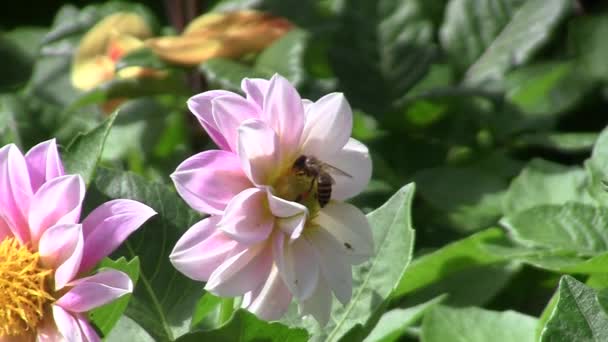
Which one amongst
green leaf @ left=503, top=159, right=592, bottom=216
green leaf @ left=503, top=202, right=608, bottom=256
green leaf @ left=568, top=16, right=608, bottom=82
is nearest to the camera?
green leaf @ left=503, top=202, right=608, bottom=256

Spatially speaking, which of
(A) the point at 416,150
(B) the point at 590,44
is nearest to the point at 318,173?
(A) the point at 416,150

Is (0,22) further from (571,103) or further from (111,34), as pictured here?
(571,103)

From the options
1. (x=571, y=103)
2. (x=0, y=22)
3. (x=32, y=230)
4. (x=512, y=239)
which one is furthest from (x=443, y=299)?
(x=0, y=22)

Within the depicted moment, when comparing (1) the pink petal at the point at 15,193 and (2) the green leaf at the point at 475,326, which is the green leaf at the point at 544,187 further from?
(1) the pink petal at the point at 15,193

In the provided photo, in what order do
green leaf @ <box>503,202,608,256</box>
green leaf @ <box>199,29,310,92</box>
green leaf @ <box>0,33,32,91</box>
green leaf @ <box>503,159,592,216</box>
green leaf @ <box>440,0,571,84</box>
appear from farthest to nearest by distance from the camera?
1. green leaf @ <box>0,33,32,91</box>
2. green leaf @ <box>440,0,571,84</box>
3. green leaf @ <box>199,29,310,92</box>
4. green leaf @ <box>503,159,592,216</box>
5. green leaf @ <box>503,202,608,256</box>

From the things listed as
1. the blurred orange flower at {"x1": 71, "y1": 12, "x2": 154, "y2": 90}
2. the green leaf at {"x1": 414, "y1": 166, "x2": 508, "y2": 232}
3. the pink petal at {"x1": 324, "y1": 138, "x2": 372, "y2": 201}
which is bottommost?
the green leaf at {"x1": 414, "y1": 166, "x2": 508, "y2": 232}

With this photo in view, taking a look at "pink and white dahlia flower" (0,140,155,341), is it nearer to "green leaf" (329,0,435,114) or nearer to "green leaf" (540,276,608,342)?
"green leaf" (540,276,608,342)

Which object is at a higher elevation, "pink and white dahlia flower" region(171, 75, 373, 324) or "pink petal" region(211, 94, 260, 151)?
"pink petal" region(211, 94, 260, 151)

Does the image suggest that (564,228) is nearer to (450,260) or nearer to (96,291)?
(450,260)

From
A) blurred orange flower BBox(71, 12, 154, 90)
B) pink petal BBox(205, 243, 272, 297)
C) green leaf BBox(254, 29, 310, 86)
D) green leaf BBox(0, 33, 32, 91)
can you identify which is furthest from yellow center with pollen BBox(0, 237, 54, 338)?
green leaf BBox(0, 33, 32, 91)

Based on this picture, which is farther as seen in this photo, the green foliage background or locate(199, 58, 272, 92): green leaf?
locate(199, 58, 272, 92): green leaf
